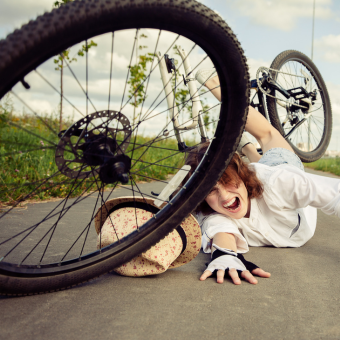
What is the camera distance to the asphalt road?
39.0 inches

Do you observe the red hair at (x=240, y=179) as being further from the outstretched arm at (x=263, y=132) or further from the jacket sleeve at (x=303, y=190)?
the outstretched arm at (x=263, y=132)

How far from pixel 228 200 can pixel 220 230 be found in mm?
182

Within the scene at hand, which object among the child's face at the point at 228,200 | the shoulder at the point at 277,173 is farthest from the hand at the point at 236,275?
the shoulder at the point at 277,173

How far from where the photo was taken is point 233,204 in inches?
76.3

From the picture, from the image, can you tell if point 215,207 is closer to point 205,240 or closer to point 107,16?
point 205,240

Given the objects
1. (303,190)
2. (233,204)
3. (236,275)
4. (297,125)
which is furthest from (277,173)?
(297,125)

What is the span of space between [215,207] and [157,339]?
3.31ft

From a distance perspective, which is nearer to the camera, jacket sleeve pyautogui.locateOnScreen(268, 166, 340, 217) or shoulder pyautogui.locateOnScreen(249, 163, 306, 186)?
jacket sleeve pyautogui.locateOnScreen(268, 166, 340, 217)

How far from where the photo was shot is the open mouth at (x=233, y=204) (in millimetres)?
1873

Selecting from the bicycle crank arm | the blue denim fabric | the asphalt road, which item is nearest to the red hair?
the blue denim fabric

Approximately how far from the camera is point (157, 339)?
0.96 meters

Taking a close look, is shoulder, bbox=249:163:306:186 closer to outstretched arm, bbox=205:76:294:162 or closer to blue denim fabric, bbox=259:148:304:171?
blue denim fabric, bbox=259:148:304:171

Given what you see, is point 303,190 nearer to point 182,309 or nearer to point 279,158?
point 279,158

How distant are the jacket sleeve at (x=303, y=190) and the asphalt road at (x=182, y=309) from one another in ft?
1.03
